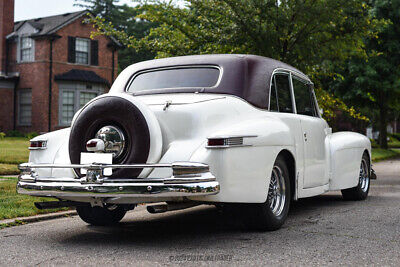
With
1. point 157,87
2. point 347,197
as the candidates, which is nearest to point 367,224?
point 347,197

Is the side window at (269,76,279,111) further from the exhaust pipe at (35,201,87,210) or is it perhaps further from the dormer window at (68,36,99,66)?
the dormer window at (68,36,99,66)

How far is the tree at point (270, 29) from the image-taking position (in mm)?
11766

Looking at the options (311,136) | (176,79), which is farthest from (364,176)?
(176,79)

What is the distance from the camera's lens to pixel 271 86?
6059mm

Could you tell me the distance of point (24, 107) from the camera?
91.8 ft

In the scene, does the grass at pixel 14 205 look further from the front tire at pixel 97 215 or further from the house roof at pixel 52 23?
the house roof at pixel 52 23

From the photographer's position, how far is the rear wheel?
816 centimetres

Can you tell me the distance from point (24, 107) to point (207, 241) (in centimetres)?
2481

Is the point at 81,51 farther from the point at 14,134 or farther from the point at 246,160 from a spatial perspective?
the point at 246,160

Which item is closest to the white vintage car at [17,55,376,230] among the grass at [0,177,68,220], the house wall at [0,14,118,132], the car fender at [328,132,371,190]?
the car fender at [328,132,371,190]

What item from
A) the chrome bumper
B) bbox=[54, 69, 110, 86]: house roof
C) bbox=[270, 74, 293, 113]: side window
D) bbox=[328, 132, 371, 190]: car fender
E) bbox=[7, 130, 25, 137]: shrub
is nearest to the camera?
the chrome bumper

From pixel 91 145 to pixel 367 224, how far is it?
128 inches

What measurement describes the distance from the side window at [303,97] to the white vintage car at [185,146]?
30 cm

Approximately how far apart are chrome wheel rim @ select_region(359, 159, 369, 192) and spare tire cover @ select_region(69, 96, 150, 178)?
4689mm
